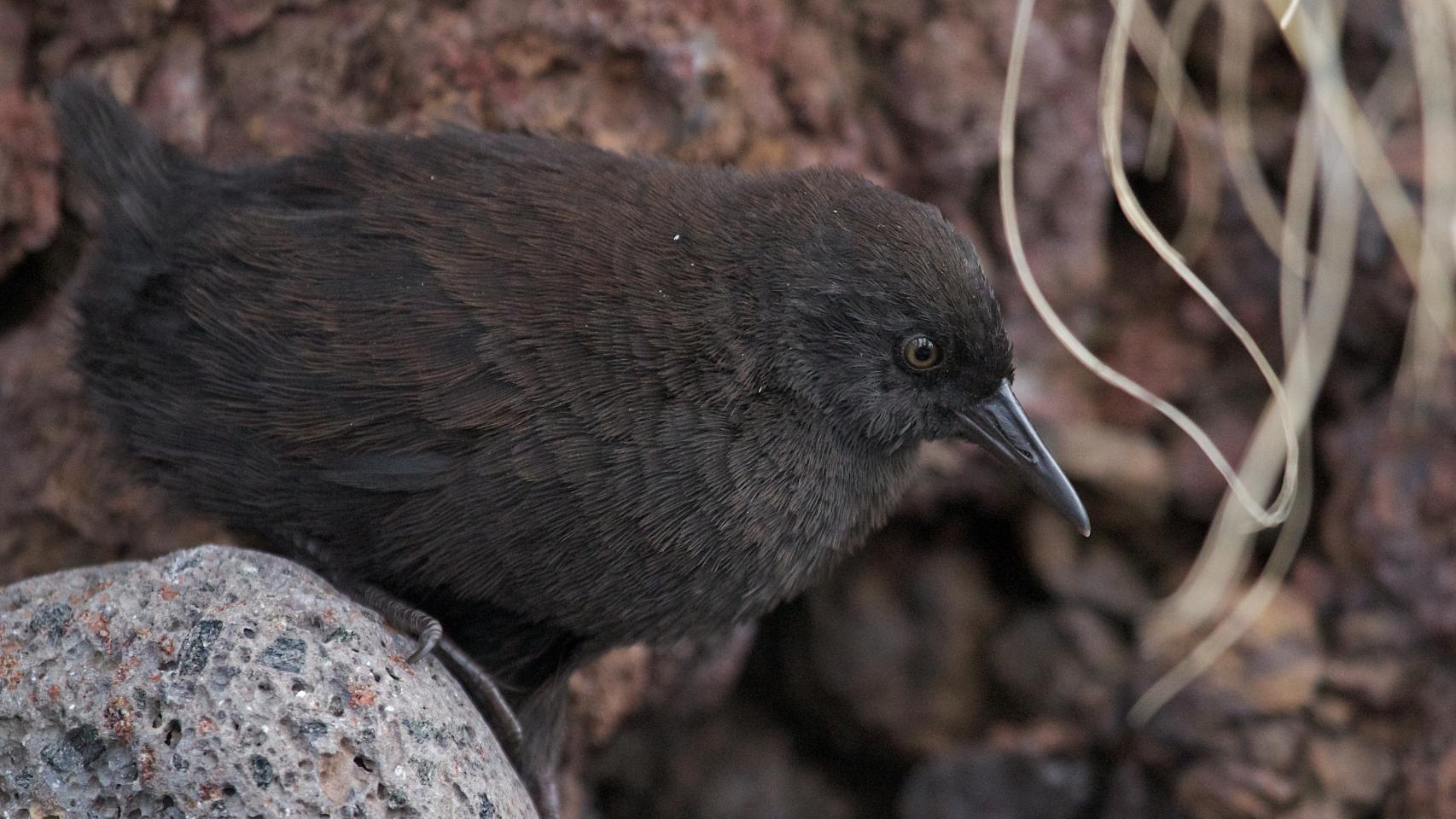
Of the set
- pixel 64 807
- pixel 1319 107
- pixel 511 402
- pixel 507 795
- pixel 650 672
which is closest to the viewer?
pixel 64 807

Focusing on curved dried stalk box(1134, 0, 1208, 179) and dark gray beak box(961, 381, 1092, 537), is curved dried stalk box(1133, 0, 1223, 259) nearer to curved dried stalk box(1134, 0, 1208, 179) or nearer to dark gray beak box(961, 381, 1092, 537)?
curved dried stalk box(1134, 0, 1208, 179)

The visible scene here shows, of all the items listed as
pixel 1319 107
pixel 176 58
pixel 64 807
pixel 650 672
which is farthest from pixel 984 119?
pixel 64 807

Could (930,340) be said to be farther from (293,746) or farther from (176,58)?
(176,58)

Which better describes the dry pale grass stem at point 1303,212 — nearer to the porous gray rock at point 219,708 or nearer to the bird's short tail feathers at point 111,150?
the porous gray rock at point 219,708

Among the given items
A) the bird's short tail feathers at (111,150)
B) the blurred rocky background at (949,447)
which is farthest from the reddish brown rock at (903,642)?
the bird's short tail feathers at (111,150)

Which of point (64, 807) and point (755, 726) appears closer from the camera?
point (64, 807)

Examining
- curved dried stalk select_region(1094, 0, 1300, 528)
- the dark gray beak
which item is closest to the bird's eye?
the dark gray beak
